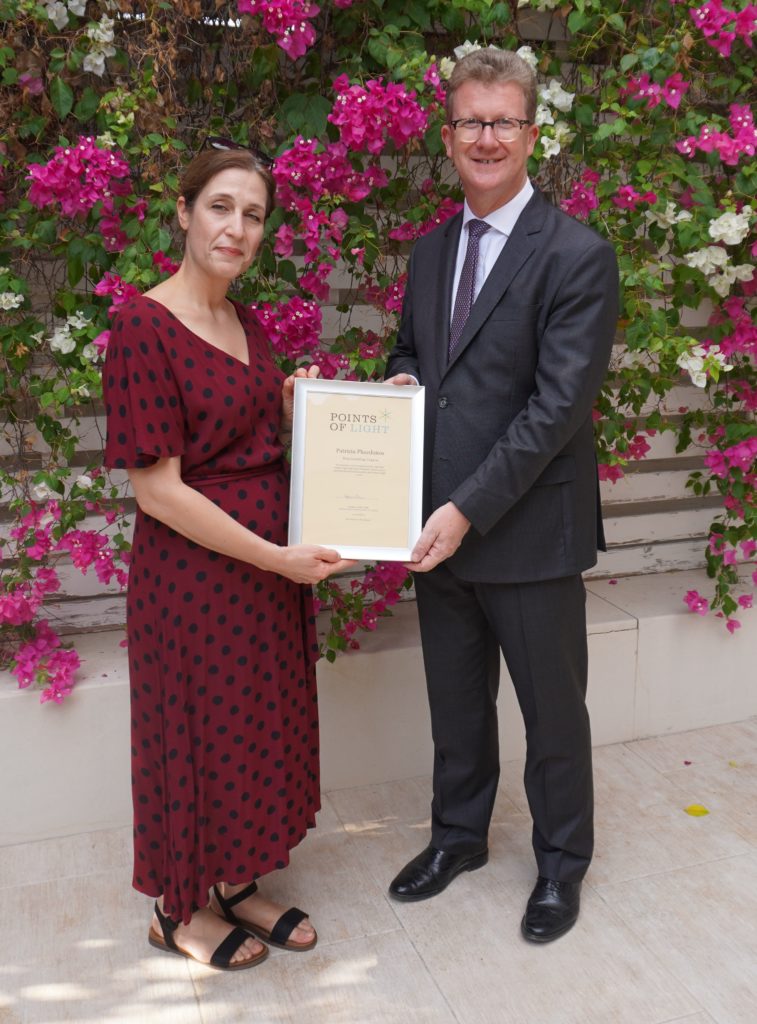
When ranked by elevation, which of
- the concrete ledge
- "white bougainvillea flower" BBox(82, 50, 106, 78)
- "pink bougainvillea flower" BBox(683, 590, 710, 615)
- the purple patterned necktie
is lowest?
the concrete ledge

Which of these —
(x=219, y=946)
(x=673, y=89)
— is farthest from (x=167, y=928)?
(x=673, y=89)

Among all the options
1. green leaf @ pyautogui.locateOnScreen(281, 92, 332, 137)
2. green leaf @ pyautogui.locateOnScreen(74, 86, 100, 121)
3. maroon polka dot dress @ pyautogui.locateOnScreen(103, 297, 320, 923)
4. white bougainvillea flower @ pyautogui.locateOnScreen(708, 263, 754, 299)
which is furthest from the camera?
white bougainvillea flower @ pyautogui.locateOnScreen(708, 263, 754, 299)

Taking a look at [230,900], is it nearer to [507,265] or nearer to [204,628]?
[204,628]

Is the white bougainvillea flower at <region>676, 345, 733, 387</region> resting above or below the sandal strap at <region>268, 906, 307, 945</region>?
above

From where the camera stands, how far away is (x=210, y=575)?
2076 millimetres

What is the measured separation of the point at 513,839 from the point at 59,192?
6.75 ft

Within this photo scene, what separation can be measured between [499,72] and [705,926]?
6.55 ft

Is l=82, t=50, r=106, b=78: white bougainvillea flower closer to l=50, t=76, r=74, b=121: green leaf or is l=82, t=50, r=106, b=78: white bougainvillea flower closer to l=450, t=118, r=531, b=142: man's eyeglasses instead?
l=50, t=76, r=74, b=121: green leaf

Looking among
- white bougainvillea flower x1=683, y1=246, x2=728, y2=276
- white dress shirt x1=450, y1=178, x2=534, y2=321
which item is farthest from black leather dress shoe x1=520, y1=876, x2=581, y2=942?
white bougainvillea flower x1=683, y1=246, x2=728, y2=276

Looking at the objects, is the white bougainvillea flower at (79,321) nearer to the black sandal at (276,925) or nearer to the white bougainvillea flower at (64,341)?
the white bougainvillea flower at (64,341)

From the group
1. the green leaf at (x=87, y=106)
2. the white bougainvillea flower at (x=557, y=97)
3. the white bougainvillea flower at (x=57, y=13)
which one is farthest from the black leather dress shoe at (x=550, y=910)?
the white bougainvillea flower at (x=57, y=13)

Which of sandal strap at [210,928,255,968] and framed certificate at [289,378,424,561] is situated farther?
sandal strap at [210,928,255,968]

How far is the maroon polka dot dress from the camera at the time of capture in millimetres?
1951

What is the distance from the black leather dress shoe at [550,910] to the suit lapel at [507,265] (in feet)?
4.34
